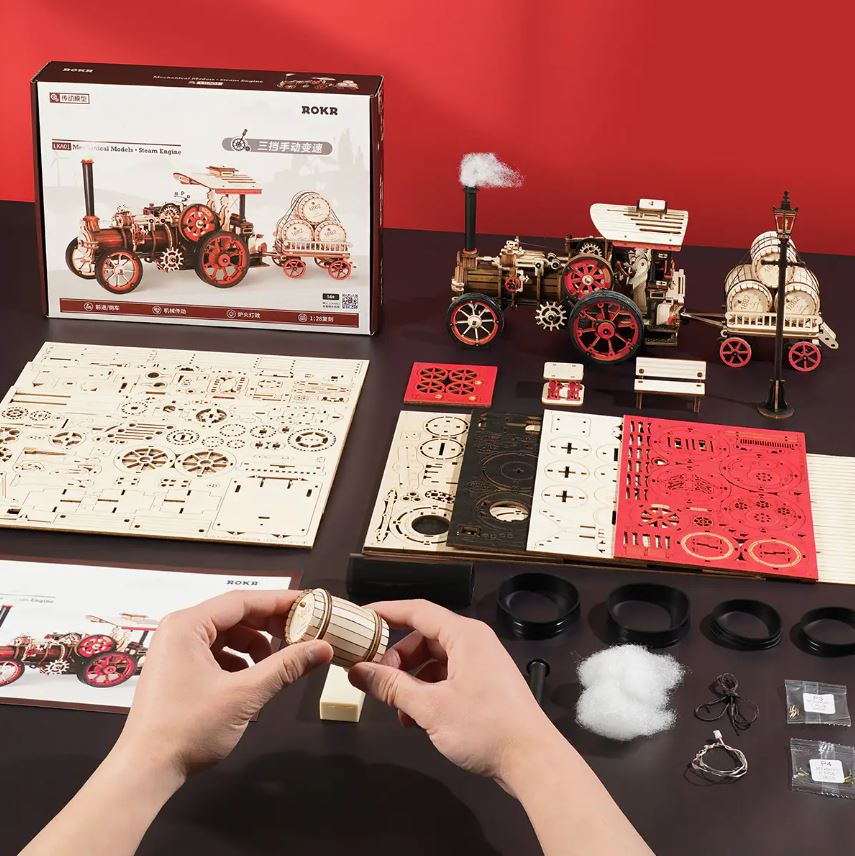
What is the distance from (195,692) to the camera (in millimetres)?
1156

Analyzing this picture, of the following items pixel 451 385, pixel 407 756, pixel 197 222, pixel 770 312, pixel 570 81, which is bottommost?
pixel 407 756

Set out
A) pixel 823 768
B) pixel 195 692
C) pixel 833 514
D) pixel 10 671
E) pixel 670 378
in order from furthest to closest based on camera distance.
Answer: pixel 670 378 < pixel 833 514 < pixel 10 671 < pixel 823 768 < pixel 195 692

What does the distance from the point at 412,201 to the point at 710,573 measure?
51.5 inches

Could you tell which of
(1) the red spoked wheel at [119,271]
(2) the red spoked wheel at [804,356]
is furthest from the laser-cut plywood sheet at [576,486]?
(1) the red spoked wheel at [119,271]

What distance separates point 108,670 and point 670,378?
0.98m

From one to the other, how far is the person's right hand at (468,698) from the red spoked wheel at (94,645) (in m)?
0.36

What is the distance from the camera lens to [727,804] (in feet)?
4.10

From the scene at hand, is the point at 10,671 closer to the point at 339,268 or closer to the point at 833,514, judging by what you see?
the point at 339,268

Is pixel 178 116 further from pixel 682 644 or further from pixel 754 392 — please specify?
pixel 682 644

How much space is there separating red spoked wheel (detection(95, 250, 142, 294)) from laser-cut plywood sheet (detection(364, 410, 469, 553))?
0.57 m

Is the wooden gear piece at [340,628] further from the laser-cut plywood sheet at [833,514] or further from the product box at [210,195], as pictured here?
the product box at [210,195]

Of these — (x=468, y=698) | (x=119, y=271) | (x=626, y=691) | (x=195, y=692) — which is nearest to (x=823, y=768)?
(x=626, y=691)

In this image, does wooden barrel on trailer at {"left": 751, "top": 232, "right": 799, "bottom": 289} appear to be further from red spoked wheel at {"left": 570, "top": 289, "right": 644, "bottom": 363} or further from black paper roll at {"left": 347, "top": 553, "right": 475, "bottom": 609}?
black paper roll at {"left": 347, "top": 553, "right": 475, "bottom": 609}

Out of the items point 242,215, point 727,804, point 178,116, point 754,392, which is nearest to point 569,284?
point 754,392
